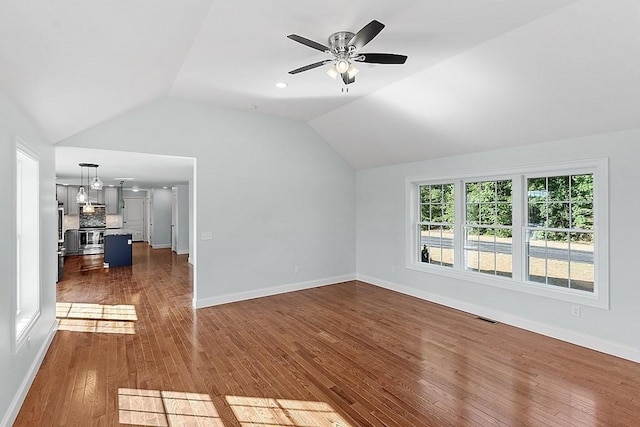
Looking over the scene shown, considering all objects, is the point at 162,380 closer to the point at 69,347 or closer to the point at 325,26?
the point at 69,347

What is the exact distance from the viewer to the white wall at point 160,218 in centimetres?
1248

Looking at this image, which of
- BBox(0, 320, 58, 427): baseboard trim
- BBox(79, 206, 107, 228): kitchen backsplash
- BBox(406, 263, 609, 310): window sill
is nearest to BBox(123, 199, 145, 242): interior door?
BBox(79, 206, 107, 228): kitchen backsplash

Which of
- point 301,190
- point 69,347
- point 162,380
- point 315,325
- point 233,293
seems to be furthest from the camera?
point 301,190

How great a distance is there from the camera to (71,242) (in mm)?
10852

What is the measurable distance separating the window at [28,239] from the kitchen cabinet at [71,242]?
9069 mm

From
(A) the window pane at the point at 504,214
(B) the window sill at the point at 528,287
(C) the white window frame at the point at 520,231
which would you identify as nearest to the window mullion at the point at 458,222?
(C) the white window frame at the point at 520,231

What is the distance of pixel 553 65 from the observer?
308cm

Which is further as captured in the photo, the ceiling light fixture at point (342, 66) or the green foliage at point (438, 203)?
the green foliage at point (438, 203)

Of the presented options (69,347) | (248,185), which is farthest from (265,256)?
(69,347)

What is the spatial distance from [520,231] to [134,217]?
14.0 metres

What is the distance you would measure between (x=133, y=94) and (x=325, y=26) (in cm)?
235

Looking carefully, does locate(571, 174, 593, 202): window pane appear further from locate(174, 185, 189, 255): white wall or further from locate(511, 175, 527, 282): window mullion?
locate(174, 185, 189, 255): white wall

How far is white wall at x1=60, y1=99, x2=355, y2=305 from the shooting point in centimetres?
489

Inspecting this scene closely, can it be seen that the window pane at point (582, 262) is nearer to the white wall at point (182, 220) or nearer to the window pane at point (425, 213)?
the window pane at point (425, 213)
